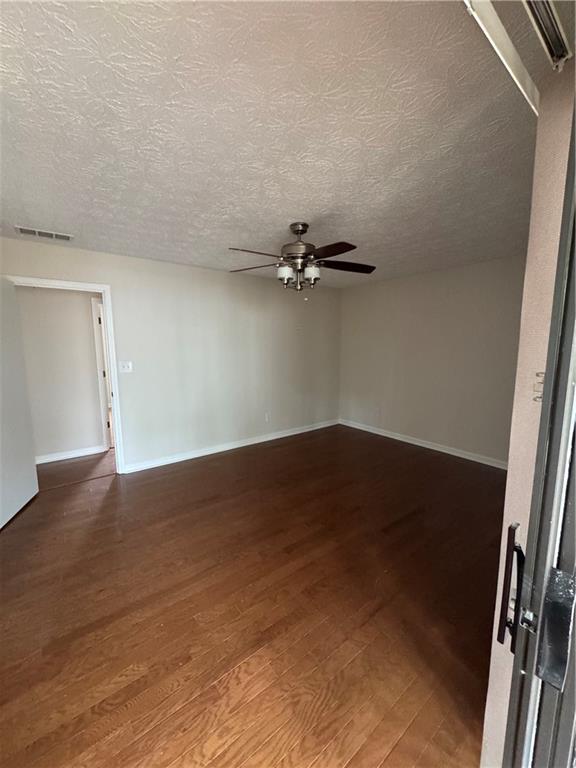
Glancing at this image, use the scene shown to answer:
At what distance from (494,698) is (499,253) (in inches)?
156

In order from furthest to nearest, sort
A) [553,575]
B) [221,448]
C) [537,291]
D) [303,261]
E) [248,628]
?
1. [221,448]
2. [303,261]
3. [248,628]
4. [537,291]
5. [553,575]

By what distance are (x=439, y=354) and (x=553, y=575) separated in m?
4.38

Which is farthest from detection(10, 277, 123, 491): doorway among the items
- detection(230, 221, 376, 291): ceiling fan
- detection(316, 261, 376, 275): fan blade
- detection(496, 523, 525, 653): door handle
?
detection(496, 523, 525, 653): door handle

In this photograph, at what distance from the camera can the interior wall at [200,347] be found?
371 cm

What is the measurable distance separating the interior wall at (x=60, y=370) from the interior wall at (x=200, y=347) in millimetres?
1104

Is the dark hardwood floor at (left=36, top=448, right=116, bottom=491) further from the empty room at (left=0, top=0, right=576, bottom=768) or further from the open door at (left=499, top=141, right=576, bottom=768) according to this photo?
the open door at (left=499, top=141, right=576, bottom=768)

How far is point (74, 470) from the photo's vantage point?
4094 millimetres

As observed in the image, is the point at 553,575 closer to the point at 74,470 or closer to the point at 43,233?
the point at 43,233

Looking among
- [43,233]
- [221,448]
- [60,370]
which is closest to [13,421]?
[60,370]

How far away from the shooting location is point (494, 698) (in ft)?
3.69

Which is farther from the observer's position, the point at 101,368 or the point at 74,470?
the point at 101,368

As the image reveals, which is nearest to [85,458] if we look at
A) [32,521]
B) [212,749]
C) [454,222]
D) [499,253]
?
[32,521]

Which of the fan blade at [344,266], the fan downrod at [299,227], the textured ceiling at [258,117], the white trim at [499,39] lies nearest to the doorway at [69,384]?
the textured ceiling at [258,117]

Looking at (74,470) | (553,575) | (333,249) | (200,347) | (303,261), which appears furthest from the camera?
(200,347)
